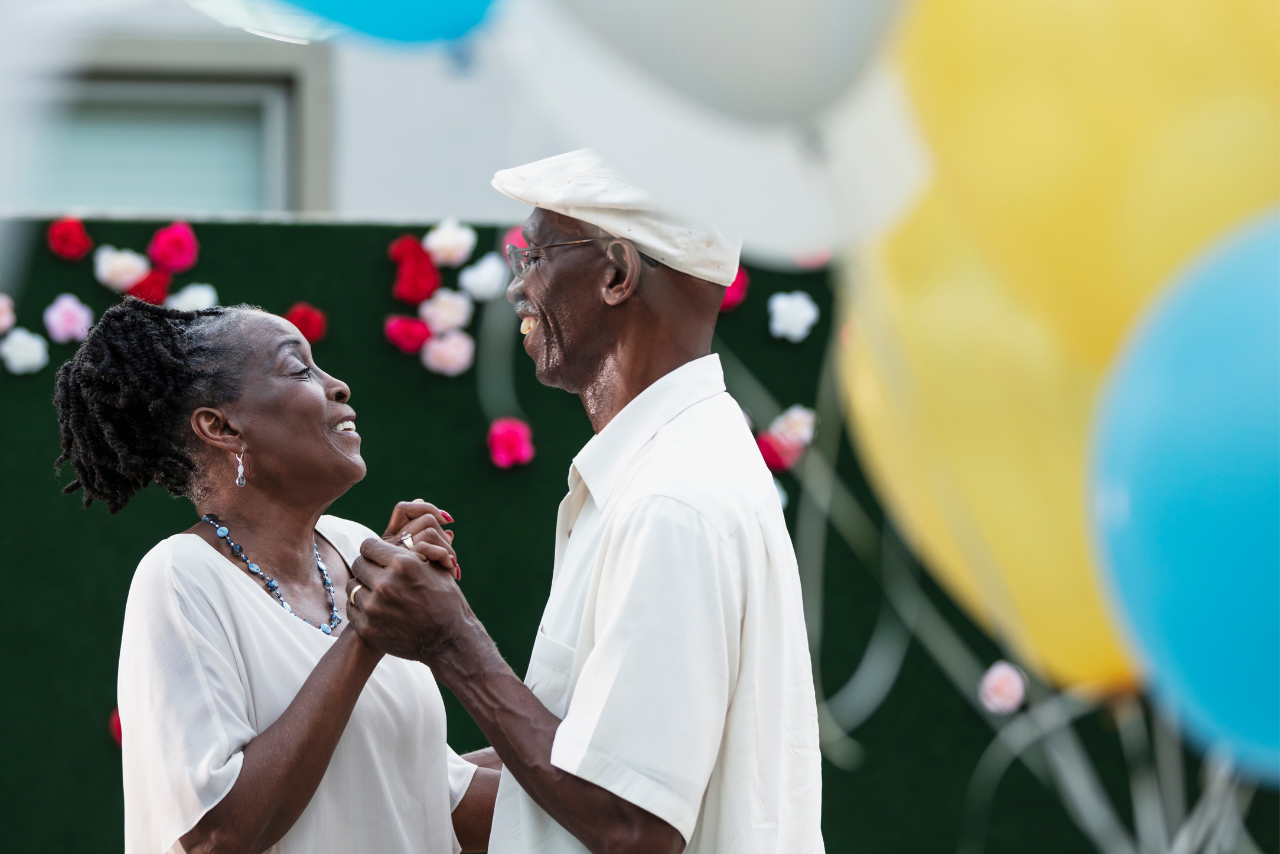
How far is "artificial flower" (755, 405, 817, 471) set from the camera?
3936mm

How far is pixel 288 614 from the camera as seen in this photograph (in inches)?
78.7

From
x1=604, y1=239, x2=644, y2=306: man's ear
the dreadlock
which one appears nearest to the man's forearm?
x1=604, y1=239, x2=644, y2=306: man's ear

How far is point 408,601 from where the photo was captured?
A: 5.54 feet

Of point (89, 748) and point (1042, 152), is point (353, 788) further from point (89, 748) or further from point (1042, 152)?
point (89, 748)

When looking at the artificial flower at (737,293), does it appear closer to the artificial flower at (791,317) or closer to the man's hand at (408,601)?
the artificial flower at (791,317)

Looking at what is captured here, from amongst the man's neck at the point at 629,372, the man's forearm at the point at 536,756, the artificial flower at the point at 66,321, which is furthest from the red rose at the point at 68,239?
the man's forearm at the point at 536,756

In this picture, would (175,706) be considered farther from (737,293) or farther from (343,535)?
(737,293)

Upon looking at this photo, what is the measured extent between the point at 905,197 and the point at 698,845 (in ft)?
2.75

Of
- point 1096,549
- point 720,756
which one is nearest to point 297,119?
point 720,756

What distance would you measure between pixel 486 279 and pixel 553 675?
2.41 meters

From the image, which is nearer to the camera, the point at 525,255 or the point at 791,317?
the point at 525,255

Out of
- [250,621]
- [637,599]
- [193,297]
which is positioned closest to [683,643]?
[637,599]

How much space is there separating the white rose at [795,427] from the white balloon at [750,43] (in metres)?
2.82

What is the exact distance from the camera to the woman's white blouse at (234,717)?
1.76 metres
